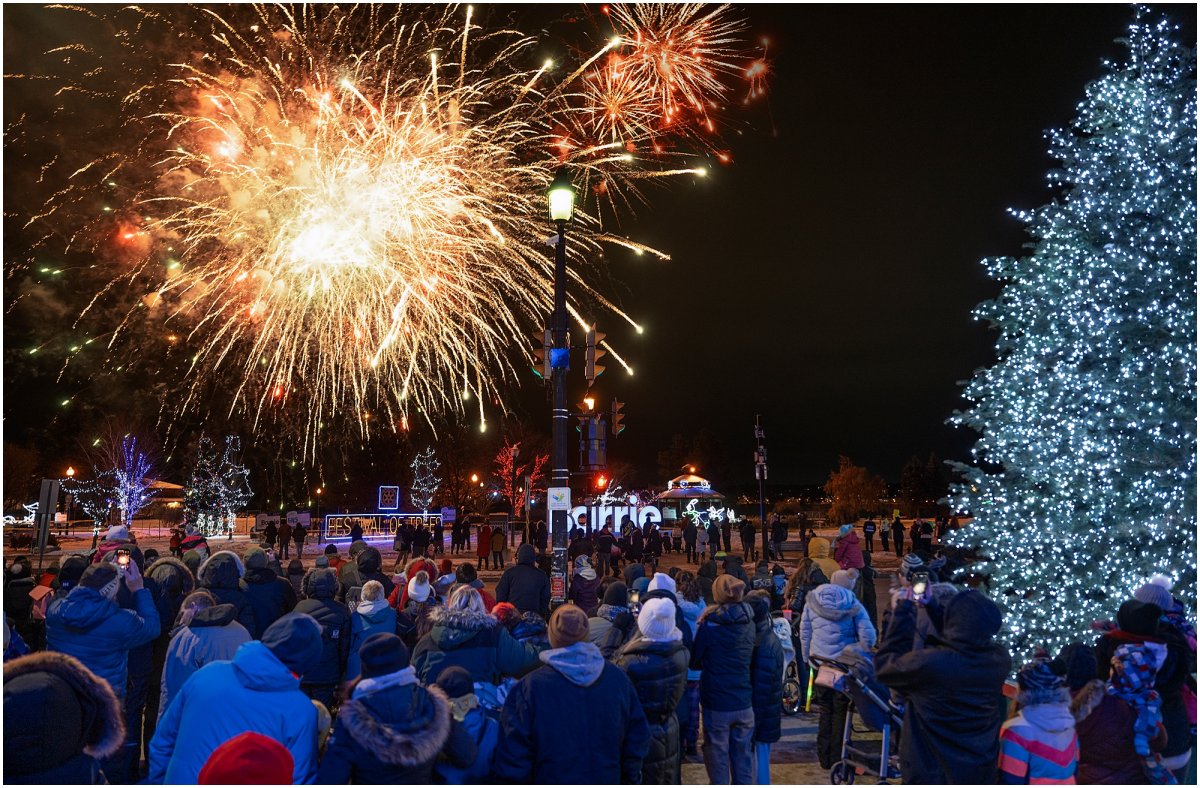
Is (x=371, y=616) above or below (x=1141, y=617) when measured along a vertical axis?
below

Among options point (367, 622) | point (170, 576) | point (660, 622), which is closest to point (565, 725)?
point (660, 622)

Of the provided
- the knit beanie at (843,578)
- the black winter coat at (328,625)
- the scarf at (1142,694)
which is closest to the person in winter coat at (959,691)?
the scarf at (1142,694)

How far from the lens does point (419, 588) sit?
27.3ft

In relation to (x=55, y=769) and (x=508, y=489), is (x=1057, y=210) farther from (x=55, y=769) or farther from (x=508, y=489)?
(x=508, y=489)

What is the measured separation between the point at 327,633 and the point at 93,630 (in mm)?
1742

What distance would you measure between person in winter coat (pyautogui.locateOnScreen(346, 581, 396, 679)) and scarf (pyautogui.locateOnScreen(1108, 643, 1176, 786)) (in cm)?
580

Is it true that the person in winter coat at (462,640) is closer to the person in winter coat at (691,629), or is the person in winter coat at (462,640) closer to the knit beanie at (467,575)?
the person in winter coat at (691,629)

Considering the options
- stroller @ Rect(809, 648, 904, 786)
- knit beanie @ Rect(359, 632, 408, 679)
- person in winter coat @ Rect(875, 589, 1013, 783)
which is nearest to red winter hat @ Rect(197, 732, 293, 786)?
knit beanie @ Rect(359, 632, 408, 679)

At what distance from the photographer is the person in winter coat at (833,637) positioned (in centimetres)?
737

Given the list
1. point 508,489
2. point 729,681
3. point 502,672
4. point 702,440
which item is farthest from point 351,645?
point 702,440

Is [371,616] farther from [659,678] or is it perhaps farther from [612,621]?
[659,678]

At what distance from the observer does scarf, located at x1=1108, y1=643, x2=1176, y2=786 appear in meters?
4.89

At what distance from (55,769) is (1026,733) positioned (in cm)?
525

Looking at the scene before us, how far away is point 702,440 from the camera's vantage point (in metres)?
105
